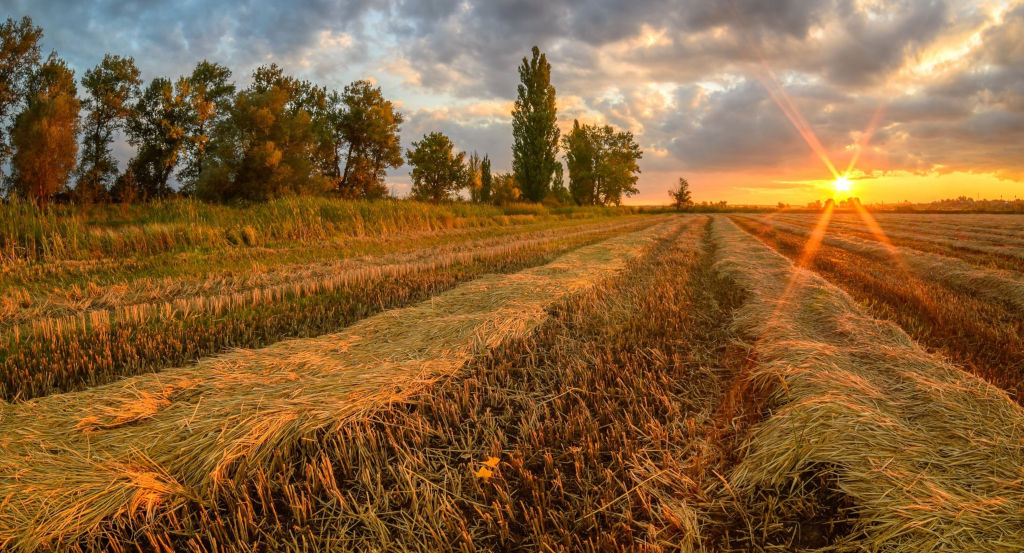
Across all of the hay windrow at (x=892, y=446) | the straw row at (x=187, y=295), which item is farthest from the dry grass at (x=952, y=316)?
the straw row at (x=187, y=295)

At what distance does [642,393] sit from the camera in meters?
2.59

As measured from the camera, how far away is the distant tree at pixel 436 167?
137ft

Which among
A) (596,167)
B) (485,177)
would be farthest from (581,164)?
(485,177)

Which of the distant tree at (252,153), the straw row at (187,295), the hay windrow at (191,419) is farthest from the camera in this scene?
the distant tree at (252,153)

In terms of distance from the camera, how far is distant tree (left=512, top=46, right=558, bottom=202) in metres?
36.1

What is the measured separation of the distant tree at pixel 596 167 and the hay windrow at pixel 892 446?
6027 cm

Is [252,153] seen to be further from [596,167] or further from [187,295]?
[596,167]

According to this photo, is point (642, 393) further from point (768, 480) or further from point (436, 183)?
point (436, 183)

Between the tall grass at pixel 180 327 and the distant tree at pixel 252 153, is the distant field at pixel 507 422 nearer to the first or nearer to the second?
the tall grass at pixel 180 327

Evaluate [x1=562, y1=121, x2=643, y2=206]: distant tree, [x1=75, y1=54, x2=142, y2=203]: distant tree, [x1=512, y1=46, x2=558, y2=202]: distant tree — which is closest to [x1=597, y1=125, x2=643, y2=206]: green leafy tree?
[x1=562, y1=121, x2=643, y2=206]: distant tree

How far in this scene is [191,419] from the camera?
221cm

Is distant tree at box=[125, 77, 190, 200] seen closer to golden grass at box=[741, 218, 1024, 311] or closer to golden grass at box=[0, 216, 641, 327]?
golden grass at box=[0, 216, 641, 327]

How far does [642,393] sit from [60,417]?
336 cm

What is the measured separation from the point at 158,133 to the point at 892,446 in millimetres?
37934
